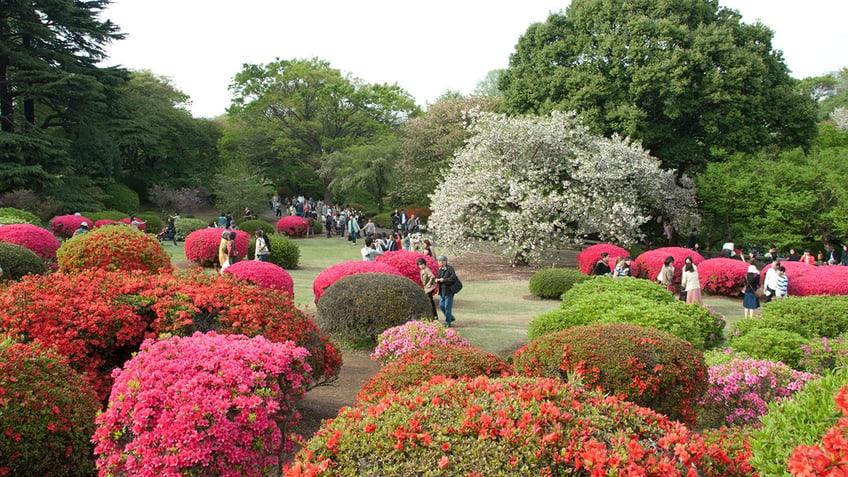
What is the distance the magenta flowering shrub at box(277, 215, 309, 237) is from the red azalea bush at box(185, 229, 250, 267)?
41.4ft

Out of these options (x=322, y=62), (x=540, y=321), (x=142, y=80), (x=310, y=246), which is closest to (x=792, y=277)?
(x=540, y=321)

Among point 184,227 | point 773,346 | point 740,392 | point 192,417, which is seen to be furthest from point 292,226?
point 192,417

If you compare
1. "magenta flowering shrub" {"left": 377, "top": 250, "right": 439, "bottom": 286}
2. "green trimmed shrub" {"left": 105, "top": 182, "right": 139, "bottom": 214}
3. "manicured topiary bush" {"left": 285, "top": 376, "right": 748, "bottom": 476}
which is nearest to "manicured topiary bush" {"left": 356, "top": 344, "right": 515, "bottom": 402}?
"manicured topiary bush" {"left": 285, "top": 376, "right": 748, "bottom": 476}

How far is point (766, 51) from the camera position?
27.2 metres

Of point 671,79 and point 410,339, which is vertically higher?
point 671,79

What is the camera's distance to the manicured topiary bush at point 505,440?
10.2 feet

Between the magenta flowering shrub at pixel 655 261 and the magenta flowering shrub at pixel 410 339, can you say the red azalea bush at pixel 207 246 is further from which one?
the magenta flowering shrub at pixel 655 261

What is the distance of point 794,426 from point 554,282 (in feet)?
43.1

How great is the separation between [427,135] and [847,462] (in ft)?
117

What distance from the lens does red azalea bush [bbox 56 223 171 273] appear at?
404 inches

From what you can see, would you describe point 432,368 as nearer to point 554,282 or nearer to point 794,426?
point 794,426

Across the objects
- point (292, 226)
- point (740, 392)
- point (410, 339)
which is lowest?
point (740, 392)

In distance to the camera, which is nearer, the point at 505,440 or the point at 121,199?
the point at 505,440

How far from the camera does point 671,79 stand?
25.1 m
